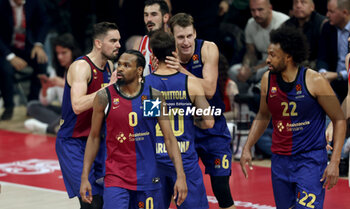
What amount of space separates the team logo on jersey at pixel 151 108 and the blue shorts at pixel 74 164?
126 cm

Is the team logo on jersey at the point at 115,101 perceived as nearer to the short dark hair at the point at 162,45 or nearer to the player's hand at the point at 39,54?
the short dark hair at the point at 162,45

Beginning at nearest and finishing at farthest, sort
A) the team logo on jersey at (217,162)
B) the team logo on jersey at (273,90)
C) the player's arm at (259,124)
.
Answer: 1. the team logo on jersey at (273,90)
2. the player's arm at (259,124)
3. the team logo on jersey at (217,162)

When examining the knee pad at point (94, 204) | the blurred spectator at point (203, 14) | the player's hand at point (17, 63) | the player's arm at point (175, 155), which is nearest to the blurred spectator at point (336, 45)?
the blurred spectator at point (203, 14)

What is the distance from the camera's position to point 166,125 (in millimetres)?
5555

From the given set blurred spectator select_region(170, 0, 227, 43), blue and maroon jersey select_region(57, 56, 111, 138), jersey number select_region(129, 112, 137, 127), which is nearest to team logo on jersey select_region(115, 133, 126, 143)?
jersey number select_region(129, 112, 137, 127)

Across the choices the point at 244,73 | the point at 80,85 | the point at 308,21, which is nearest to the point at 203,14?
the point at 244,73

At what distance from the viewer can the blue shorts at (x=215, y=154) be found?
23.1 feet

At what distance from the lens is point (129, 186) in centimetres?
552

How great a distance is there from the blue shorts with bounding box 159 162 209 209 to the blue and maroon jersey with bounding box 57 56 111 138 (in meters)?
0.96

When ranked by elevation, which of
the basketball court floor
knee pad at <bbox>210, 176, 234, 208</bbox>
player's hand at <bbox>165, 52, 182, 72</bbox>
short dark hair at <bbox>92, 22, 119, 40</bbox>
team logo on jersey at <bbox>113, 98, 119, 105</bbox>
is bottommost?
the basketball court floor

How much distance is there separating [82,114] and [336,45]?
429 cm

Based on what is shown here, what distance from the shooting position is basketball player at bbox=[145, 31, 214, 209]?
622 cm

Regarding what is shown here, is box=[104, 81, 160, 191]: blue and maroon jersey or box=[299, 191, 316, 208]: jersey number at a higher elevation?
box=[104, 81, 160, 191]: blue and maroon jersey

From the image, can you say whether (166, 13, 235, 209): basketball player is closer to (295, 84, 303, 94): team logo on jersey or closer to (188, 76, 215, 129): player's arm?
(188, 76, 215, 129): player's arm
